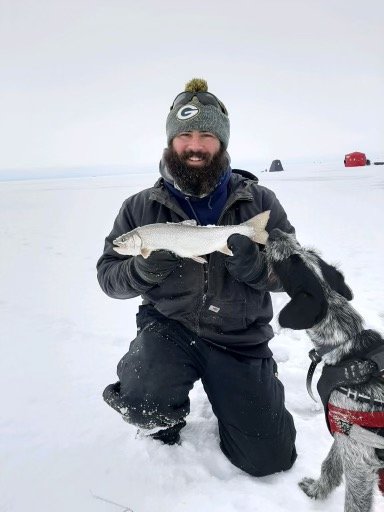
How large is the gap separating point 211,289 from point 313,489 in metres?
1.72

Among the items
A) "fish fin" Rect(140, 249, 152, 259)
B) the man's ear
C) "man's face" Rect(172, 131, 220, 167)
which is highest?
"man's face" Rect(172, 131, 220, 167)

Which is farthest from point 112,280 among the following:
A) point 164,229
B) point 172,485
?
point 172,485

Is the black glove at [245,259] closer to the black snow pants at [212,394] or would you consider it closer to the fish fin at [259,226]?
the fish fin at [259,226]

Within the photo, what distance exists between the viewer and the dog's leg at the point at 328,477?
113 inches

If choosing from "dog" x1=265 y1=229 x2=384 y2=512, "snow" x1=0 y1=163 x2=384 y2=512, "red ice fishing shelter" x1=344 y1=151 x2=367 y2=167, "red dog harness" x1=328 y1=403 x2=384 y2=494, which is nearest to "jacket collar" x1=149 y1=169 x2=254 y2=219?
"dog" x1=265 y1=229 x2=384 y2=512

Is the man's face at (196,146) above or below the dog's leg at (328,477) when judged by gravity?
above

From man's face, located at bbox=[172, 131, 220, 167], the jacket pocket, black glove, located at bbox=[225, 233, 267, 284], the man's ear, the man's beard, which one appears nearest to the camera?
the man's ear

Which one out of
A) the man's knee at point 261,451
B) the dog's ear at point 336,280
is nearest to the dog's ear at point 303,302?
the dog's ear at point 336,280

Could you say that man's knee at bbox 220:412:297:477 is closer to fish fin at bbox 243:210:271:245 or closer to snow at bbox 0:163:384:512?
snow at bbox 0:163:384:512

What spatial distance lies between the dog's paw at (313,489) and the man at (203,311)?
20 cm

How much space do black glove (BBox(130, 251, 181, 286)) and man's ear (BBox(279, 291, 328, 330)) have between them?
979mm

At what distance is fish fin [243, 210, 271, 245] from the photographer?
296cm

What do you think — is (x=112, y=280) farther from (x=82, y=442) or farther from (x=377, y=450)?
(x=377, y=450)

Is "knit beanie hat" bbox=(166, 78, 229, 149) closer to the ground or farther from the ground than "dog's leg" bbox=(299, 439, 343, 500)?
farther from the ground
